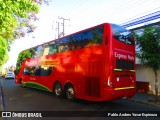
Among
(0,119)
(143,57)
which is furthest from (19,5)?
(143,57)

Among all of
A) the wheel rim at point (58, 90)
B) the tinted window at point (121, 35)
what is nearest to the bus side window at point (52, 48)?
the wheel rim at point (58, 90)

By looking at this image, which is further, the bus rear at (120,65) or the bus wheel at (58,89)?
the bus wheel at (58,89)

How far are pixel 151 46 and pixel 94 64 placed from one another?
14.5 feet

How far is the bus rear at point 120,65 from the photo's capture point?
11.4 m

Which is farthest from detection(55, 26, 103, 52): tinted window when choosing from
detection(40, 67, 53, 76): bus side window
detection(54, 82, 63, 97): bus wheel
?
detection(54, 82, 63, 97): bus wheel

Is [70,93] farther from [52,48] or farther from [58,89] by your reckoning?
[52,48]

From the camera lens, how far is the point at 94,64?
1208cm

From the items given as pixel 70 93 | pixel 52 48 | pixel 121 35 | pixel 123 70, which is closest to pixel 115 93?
pixel 123 70

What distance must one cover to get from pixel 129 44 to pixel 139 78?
8.30 metres

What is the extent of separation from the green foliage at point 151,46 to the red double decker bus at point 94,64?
1.61m

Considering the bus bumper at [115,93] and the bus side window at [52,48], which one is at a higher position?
the bus side window at [52,48]

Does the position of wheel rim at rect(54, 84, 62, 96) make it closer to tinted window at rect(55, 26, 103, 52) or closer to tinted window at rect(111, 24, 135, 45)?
tinted window at rect(55, 26, 103, 52)

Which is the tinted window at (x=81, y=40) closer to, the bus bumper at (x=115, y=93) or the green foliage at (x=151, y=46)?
the bus bumper at (x=115, y=93)

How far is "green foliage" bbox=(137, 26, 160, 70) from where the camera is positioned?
14210 mm
